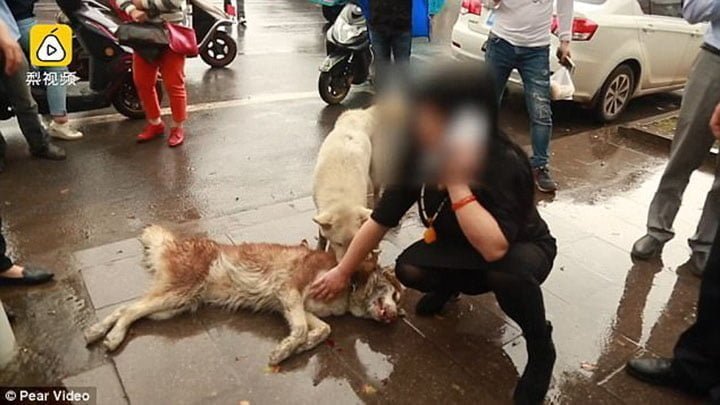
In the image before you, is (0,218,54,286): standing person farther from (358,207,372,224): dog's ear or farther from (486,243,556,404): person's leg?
(486,243,556,404): person's leg

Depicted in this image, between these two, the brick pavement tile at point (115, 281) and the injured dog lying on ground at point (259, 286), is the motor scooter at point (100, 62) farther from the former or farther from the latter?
the injured dog lying on ground at point (259, 286)

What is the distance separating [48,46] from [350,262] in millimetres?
4430

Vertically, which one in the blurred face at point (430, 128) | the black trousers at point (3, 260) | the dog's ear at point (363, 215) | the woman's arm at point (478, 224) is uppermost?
the blurred face at point (430, 128)

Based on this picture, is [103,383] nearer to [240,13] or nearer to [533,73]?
[533,73]

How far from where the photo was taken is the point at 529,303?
8.10ft

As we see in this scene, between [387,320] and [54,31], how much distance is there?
15.5 ft

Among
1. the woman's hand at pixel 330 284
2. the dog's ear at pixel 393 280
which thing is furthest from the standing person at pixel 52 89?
the dog's ear at pixel 393 280

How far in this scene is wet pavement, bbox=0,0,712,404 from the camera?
275cm

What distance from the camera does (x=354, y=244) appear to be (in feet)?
9.21

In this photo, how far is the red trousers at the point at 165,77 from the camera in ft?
17.8

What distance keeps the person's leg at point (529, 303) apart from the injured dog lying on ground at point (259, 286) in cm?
77

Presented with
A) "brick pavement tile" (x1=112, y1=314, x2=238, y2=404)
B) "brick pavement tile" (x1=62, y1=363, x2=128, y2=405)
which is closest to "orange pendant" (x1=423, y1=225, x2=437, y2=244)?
"brick pavement tile" (x1=112, y1=314, x2=238, y2=404)

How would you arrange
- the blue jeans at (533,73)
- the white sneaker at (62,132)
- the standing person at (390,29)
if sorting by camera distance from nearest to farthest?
the blue jeans at (533,73), the standing person at (390,29), the white sneaker at (62,132)

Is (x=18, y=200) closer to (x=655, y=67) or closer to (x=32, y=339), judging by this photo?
(x=32, y=339)
